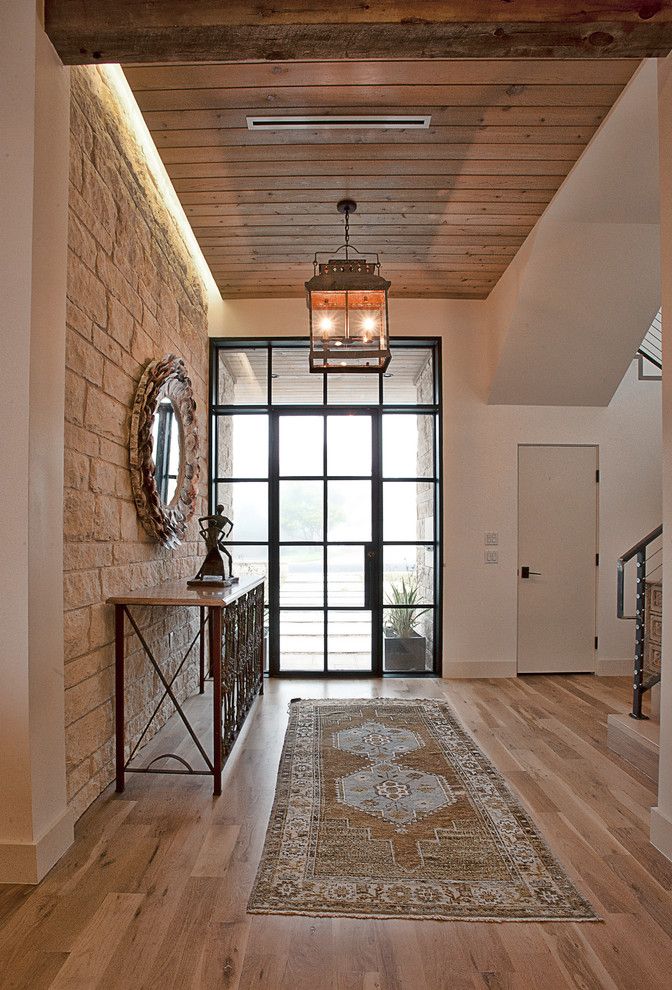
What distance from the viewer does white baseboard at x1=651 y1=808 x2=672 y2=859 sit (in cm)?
262

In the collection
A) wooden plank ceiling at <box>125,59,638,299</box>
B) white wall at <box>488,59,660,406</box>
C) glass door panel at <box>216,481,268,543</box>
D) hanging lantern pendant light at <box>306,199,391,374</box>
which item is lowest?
glass door panel at <box>216,481,268,543</box>

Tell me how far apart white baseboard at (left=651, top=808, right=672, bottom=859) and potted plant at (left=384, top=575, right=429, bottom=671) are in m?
3.24

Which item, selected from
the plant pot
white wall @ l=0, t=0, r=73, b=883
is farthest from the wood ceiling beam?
the plant pot

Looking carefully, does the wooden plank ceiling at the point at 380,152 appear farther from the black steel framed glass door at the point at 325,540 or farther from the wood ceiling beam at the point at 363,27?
the black steel framed glass door at the point at 325,540

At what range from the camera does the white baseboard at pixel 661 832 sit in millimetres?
2617

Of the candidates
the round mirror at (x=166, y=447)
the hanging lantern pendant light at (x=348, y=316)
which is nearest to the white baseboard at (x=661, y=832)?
the hanging lantern pendant light at (x=348, y=316)

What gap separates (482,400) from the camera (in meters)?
5.96

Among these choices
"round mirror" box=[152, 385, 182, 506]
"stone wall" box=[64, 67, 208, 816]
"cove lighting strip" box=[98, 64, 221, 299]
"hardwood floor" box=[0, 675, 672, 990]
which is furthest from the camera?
"round mirror" box=[152, 385, 182, 506]

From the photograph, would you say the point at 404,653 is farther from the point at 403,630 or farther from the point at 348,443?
the point at 348,443

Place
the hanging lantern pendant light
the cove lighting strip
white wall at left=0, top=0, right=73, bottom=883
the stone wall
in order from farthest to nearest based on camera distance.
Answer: the hanging lantern pendant light
the cove lighting strip
the stone wall
white wall at left=0, top=0, right=73, bottom=883

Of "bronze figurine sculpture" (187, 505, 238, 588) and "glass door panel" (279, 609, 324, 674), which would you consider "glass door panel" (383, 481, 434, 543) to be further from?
"bronze figurine sculpture" (187, 505, 238, 588)

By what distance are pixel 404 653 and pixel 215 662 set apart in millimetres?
2975

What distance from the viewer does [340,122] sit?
137 inches

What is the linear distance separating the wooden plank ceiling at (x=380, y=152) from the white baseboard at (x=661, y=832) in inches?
124
